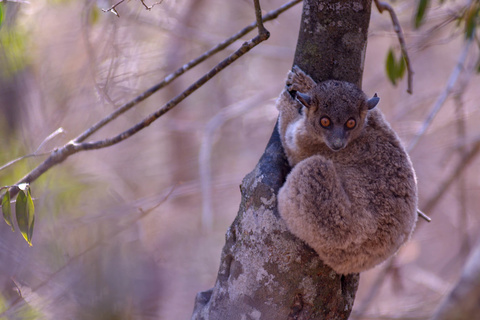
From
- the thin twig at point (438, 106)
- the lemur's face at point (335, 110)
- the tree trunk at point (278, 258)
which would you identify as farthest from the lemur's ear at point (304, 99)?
the thin twig at point (438, 106)

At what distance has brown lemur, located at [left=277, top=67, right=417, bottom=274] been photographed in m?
2.55

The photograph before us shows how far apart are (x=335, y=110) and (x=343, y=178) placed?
1.38 ft

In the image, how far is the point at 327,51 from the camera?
9.36 feet

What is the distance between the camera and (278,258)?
2.46 metres

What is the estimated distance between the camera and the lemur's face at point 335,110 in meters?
2.84

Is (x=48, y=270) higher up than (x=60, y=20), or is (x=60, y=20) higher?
(x=60, y=20)

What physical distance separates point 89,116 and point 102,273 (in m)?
2.23

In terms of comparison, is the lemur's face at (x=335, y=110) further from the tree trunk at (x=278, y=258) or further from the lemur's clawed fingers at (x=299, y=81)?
the tree trunk at (x=278, y=258)

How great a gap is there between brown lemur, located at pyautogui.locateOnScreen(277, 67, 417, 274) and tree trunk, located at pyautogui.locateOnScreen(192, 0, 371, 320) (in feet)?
0.28

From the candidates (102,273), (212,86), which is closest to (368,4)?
(102,273)

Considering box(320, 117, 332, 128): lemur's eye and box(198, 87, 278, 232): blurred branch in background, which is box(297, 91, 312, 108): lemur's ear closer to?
box(320, 117, 332, 128): lemur's eye

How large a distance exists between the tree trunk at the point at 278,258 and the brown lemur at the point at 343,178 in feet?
0.28

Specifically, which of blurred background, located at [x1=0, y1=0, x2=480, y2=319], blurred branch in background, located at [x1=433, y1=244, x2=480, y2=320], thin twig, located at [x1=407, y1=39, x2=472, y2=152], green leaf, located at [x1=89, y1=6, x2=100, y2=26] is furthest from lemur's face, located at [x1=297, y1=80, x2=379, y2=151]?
green leaf, located at [x1=89, y1=6, x2=100, y2=26]

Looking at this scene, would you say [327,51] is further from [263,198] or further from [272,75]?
[272,75]
